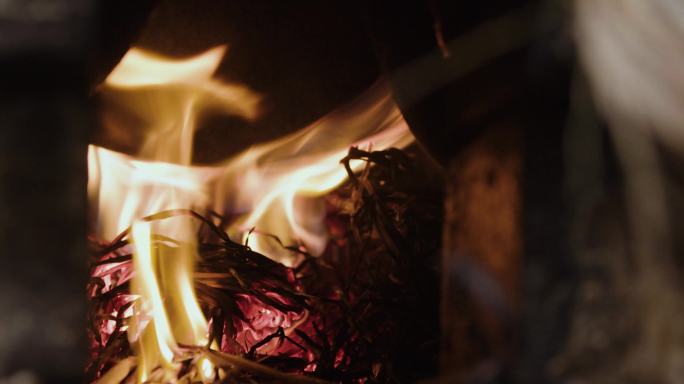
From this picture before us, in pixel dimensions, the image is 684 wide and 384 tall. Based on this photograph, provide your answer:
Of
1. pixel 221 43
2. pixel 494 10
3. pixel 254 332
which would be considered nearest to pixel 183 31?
pixel 221 43

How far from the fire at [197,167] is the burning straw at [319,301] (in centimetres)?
4

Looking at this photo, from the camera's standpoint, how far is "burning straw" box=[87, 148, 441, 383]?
0.95m

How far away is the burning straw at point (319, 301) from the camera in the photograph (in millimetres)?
954

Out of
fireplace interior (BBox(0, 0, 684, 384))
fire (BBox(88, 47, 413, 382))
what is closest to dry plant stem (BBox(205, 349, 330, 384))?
fireplace interior (BBox(0, 0, 684, 384))

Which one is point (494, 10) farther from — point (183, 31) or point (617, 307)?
point (183, 31)

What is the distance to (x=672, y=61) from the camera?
2.09 feet

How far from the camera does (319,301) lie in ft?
3.65

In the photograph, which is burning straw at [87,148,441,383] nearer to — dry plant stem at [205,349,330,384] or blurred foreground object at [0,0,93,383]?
dry plant stem at [205,349,330,384]

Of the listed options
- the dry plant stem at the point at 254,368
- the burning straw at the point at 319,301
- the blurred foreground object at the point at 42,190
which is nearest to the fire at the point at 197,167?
the burning straw at the point at 319,301

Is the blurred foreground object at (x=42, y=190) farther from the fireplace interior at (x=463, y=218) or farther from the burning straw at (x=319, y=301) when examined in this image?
the burning straw at (x=319, y=301)

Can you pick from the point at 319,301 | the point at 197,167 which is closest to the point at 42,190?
the point at 319,301

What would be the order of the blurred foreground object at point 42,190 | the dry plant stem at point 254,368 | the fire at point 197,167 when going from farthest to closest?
the fire at point 197,167
the dry plant stem at point 254,368
the blurred foreground object at point 42,190

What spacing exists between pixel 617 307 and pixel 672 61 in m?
0.23

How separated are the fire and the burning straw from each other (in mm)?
38
